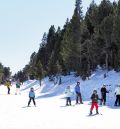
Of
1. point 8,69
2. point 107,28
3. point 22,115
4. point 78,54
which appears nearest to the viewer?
point 22,115

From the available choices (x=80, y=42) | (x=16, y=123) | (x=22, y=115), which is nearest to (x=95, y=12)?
(x=80, y=42)

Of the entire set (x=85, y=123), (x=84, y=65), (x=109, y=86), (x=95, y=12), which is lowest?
(x=85, y=123)

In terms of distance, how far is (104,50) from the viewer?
63656 millimetres

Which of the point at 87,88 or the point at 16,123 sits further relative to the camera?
the point at 87,88

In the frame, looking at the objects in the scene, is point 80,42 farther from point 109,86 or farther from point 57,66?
point 109,86

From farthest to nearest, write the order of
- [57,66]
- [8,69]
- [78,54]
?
[8,69] < [57,66] < [78,54]

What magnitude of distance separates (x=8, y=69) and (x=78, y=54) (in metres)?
104

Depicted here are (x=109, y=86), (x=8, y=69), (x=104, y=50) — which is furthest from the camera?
(x=8, y=69)

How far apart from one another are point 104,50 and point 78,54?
560 centimetres

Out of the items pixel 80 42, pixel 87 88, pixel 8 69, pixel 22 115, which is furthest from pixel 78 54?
pixel 8 69

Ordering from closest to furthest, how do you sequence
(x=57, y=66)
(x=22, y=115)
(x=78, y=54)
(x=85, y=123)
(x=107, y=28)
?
Result: (x=85, y=123) → (x=22, y=115) → (x=107, y=28) → (x=78, y=54) → (x=57, y=66)

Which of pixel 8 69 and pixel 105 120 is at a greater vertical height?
pixel 8 69

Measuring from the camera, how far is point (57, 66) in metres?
82.2

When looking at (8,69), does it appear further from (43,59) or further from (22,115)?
(22,115)
